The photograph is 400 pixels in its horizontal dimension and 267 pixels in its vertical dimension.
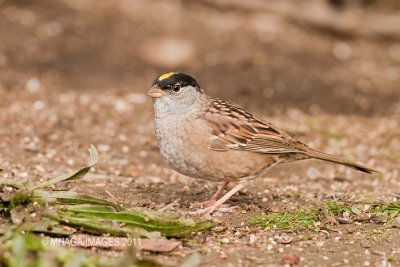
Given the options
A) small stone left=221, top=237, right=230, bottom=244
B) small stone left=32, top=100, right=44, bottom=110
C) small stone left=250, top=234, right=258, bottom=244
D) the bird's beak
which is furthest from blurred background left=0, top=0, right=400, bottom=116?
small stone left=221, top=237, right=230, bottom=244

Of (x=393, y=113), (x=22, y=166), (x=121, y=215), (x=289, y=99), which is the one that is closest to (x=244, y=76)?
(x=289, y=99)

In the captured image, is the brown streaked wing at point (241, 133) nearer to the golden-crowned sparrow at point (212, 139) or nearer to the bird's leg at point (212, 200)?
the golden-crowned sparrow at point (212, 139)

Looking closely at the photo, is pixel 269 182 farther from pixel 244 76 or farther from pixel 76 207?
pixel 244 76

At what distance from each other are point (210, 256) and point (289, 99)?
16.0 feet

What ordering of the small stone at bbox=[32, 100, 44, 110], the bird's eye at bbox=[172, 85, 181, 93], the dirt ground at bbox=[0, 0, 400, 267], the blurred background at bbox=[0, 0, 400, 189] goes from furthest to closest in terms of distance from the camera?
1. the small stone at bbox=[32, 100, 44, 110]
2. the blurred background at bbox=[0, 0, 400, 189]
3. the bird's eye at bbox=[172, 85, 181, 93]
4. the dirt ground at bbox=[0, 0, 400, 267]

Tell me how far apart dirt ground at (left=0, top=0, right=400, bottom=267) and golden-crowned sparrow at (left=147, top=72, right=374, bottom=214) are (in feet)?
0.90

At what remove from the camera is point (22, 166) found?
577cm

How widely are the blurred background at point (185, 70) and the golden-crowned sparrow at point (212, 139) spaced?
1251 mm

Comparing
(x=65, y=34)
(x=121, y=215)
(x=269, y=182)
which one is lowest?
(x=269, y=182)

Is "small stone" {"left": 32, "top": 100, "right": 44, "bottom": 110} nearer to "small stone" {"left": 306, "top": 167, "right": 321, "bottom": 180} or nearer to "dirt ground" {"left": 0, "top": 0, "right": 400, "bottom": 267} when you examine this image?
"dirt ground" {"left": 0, "top": 0, "right": 400, "bottom": 267}

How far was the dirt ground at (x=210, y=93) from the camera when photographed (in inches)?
176

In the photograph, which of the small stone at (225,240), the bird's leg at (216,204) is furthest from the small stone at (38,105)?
the small stone at (225,240)

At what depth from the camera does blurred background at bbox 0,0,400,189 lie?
7156 mm

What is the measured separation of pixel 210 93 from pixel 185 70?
819mm
